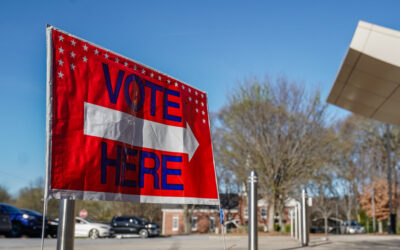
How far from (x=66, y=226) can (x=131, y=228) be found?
71.0ft

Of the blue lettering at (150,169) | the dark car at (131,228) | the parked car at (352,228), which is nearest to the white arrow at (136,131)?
the blue lettering at (150,169)

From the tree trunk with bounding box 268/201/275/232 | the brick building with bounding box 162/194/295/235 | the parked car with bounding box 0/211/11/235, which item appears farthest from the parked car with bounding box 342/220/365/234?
the parked car with bounding box 0/211/11/235

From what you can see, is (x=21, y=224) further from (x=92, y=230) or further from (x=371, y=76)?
(x=371, y=76)

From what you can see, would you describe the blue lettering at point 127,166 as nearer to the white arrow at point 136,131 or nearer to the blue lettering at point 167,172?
the white arrow at point 136,131

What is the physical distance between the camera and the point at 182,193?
235 inches

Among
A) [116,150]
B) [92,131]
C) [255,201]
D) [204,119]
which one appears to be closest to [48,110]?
[92,131]

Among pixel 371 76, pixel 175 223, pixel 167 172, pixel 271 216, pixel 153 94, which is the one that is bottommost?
pixel 175 223

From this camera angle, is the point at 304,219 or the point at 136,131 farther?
the point at 304,219

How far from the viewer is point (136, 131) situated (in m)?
5.34

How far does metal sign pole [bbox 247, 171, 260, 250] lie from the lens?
7387 mm

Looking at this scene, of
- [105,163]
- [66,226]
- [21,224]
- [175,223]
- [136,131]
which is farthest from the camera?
[175,223]

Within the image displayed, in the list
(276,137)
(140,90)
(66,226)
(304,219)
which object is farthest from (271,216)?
(66,226)

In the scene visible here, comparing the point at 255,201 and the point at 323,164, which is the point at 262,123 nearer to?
the point at 323,164

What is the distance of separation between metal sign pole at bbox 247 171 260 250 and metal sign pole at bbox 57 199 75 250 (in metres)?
3.78
